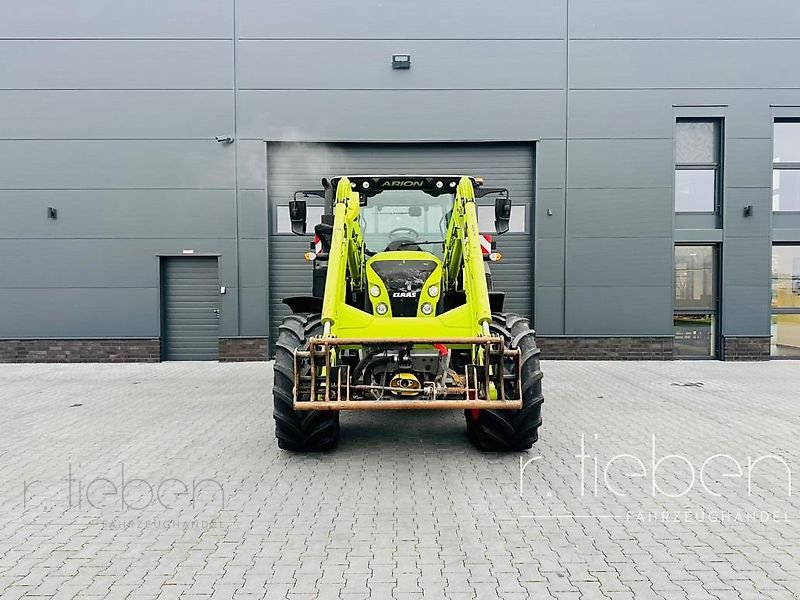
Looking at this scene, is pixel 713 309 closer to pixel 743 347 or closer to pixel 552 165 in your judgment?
pixel 743 347

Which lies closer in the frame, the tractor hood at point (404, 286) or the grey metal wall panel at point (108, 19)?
the tractor hood at point (404, 286)

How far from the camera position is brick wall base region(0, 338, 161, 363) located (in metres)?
11.4

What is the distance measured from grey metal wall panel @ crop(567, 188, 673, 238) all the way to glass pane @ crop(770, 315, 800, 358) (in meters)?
3.51

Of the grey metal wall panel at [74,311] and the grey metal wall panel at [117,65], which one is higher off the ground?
the grey metal wall panel at [117,65]

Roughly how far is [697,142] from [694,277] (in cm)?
304

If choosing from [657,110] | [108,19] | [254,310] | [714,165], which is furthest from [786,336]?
[108,19]

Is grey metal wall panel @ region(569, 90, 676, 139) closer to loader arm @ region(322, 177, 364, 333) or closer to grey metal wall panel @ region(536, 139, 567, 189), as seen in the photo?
grey metal wall panel @ region(536, 139, 567, 189)

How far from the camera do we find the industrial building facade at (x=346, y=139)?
37.3 ft

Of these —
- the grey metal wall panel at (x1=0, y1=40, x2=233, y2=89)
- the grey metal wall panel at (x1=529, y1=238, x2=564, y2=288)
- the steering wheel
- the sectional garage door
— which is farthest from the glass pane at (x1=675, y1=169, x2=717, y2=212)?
the grey metal wall panel at (x1=0, y1=40, x2=233, y2=89)

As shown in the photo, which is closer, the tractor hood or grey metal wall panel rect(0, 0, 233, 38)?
the tractor hood

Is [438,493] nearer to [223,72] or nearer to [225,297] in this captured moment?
[225,297]

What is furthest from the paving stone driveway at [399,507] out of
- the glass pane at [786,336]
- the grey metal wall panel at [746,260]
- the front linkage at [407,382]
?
the glass pane at [786,336]

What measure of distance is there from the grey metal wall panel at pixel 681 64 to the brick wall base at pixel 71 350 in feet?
37.1

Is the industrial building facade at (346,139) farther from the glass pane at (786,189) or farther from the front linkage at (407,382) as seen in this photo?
the front linkage at (407,382)
